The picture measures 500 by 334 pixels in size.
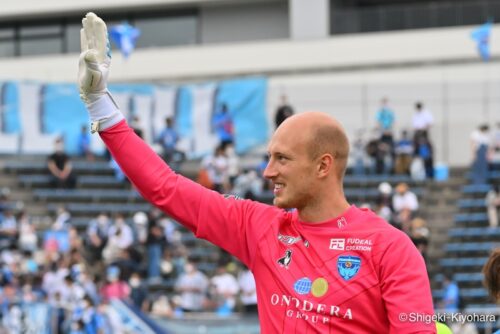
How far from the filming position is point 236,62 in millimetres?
31906

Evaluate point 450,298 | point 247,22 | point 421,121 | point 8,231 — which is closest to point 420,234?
point 450,298

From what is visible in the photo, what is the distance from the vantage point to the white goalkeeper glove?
4.23 metres

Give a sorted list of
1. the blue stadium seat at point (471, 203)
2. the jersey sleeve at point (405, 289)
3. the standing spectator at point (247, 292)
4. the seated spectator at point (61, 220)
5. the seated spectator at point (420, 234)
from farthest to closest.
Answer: the blue stadium seat at point (471, 203), the seated spectator at point (61, 220), the standing spectator at point (247, 292), the seated spectator at point (420, 234), the jersey sleeve at point (405, 289)

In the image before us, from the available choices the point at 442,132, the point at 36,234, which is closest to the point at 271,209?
the point at 36,234

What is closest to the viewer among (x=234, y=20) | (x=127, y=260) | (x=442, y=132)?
(x=127, y=260)

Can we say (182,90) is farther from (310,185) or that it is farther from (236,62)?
(310,185)

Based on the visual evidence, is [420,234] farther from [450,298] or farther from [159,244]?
[159,244]

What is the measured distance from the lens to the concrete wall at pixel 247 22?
110 ft

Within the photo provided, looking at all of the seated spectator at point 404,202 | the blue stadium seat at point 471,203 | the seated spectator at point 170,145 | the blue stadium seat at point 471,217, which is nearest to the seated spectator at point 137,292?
the seated spectator at point 404,202

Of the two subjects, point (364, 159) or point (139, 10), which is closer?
point (364, 159)

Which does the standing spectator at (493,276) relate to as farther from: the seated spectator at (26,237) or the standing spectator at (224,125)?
the standing spectator at (224,125)

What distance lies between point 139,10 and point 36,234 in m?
12.9

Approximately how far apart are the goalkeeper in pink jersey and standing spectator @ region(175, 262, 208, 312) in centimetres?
1500

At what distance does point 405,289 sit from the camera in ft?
13.3
